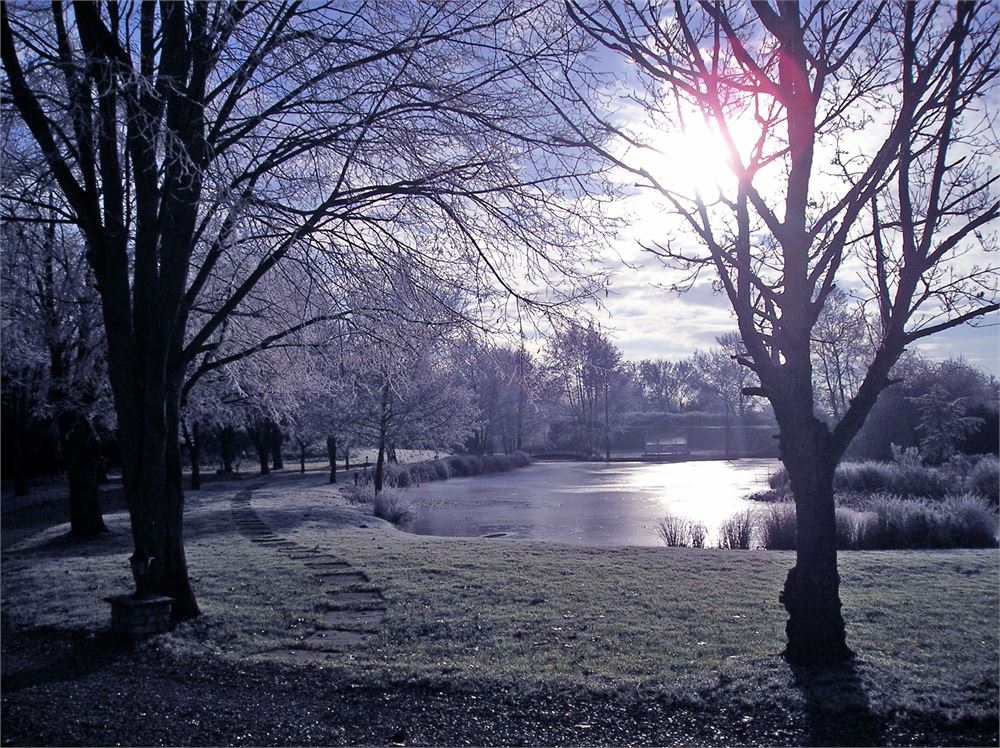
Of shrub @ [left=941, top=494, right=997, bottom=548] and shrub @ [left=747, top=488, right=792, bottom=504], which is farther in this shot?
shrub @ [left=747, top=488, right=792, bottom=504]

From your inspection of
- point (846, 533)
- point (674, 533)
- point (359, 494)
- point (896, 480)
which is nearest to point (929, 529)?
point (846, 533)

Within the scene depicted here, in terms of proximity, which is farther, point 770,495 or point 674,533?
point 770,495

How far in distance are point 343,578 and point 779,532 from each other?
825 centimetres

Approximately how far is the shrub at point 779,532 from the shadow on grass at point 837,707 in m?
9.18

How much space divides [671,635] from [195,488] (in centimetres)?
2336

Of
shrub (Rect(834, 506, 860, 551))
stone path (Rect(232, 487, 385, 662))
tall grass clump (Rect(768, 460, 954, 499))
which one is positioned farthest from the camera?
tall grass clump (Rect(768, 460, 954, 499))

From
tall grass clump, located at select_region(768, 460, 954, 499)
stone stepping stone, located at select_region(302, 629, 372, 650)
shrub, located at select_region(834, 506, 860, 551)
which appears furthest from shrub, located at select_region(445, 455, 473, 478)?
stone stepping stone, located at select_region(302, 629, 372, 650)

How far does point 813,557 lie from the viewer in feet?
19.6

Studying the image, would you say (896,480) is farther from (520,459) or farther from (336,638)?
(520,459)

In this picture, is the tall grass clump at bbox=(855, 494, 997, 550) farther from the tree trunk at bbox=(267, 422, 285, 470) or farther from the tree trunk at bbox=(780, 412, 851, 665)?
the tree trunk at bbox=(267, 422, 285, 470)

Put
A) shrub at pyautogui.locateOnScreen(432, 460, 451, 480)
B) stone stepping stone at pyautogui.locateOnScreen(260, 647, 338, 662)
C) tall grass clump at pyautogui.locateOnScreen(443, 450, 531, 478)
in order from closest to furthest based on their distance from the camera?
stone stepping stone at pyautogui.locateOnScreen(260, 647, 338, 662), shrub at pyautogui.locateOnScreen(432, 460, 451, 480), tall grass clump at pyautogui.locateOnScreen(443, 450, 531, 478)

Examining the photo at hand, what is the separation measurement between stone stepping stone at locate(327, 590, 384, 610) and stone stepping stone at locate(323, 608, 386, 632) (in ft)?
0.69

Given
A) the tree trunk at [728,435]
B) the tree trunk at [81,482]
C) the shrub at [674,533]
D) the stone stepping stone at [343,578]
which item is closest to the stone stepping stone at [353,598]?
the stone stepping stone at [343,578]

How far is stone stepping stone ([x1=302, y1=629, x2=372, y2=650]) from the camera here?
661 cm
